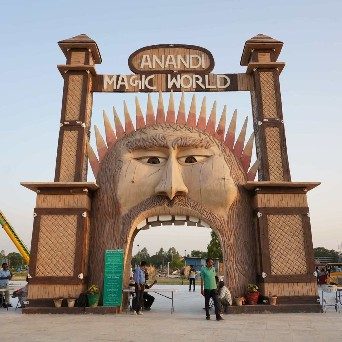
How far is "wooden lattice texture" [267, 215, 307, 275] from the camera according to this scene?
10.2m

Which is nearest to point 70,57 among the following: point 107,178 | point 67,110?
point 67,110

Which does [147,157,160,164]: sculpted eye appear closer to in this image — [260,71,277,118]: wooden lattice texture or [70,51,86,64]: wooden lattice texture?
[260,71,277,118]: wooden lattice texture

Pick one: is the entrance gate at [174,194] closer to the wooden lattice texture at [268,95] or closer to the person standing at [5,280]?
the wooden lattice texture at [268,95]

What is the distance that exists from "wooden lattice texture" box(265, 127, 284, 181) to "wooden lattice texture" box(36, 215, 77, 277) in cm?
594

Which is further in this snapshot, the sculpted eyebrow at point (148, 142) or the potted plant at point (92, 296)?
the sculpted eyebrow at point (148, 142)

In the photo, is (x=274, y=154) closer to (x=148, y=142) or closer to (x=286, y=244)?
(x=286, y=244)

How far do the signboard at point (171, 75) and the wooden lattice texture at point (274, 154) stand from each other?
1.91 m

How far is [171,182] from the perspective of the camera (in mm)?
10250

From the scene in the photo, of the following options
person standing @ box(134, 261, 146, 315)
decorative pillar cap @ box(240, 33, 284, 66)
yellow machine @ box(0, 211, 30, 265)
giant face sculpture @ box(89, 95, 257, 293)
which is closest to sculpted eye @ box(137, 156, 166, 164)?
giant face sculpture @ box(89, 95, 257, 293)

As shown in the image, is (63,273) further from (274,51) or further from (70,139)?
(274,51)

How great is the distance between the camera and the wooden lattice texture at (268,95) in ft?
39.4

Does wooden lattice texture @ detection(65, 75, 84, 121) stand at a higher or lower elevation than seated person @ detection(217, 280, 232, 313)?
higher

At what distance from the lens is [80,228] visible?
34.2 feet

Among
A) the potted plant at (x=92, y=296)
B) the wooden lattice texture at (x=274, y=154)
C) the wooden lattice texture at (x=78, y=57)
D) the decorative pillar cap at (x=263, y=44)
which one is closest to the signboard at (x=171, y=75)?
the wooden lattice texture at (x=78, y=57)
